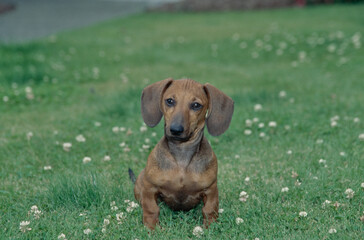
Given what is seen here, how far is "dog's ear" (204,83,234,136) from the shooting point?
3.77 metres

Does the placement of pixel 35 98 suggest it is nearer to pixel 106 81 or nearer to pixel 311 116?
pixel 106 81

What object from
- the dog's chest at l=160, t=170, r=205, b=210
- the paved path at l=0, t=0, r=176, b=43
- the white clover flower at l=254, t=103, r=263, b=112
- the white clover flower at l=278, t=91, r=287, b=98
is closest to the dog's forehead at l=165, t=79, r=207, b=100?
the dog's chest at l=160, t=170, r=205, b=210

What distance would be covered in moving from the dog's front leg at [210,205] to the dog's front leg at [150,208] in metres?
0.43

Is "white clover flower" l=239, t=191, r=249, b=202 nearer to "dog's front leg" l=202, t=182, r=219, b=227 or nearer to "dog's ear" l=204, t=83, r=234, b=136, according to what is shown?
"dog's front leg" l=202, t=182, r=219, b=227

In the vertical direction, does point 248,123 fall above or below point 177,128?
below

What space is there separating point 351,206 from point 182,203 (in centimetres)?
163

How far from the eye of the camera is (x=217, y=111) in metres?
3.78

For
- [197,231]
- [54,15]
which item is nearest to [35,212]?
[197,231]

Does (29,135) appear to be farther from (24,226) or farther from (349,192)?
(349,192)

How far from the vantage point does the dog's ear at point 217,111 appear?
12.4ft

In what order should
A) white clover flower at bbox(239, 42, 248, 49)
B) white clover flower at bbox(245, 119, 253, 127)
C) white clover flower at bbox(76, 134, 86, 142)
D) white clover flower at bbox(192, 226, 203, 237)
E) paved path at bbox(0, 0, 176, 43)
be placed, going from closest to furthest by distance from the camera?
white clover flower at bbox(192, 226, 203, 237) → white clover flower at bbox(76, 134, 86, 142) → white clover flower at bbox(245, 119, 253, 127) → white clover flower at bbox(239, 42, 248, 49) → paved path at bbox(0, 0, 176, 43)

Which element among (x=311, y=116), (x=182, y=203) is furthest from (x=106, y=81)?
(x=182, y=203)

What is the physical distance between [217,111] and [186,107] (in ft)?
1.11

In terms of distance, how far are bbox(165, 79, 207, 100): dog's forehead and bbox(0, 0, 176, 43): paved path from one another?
35.6ft
